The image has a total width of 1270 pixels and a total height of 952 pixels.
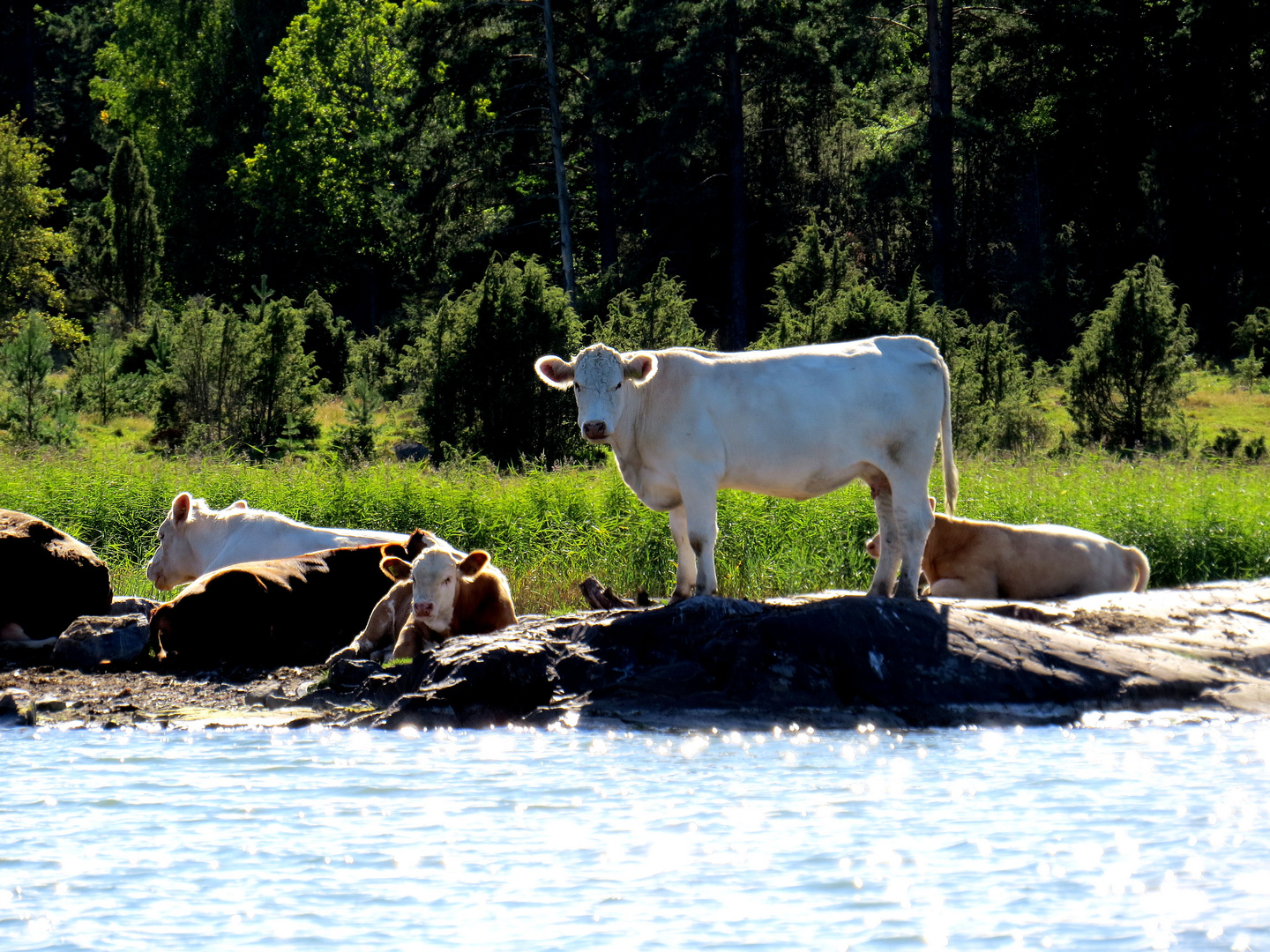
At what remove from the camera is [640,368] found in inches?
392

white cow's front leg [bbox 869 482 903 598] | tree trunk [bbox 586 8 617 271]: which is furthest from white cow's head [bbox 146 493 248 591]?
tree trunk [bbox 586 8 617 271]

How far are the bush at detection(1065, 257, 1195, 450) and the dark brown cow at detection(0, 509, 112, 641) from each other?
2044cm

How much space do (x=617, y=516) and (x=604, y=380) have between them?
6.62 metres

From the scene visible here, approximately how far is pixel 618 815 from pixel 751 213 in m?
38.2

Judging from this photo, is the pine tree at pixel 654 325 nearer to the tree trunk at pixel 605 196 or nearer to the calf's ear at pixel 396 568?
the tree trunk at pixel 605 196

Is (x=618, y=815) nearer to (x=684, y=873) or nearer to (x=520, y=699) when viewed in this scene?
(x=684, y=873)

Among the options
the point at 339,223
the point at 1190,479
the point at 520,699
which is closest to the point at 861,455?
the point at 520,699

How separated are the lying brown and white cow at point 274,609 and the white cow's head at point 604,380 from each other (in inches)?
93.6

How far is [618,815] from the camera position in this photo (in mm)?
7289

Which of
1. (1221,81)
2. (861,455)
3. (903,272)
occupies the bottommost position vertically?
(861,455)

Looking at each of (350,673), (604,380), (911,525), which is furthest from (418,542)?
(911,525)

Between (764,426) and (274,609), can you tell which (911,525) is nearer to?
(764,426)

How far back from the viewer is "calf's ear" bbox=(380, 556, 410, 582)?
10.7m

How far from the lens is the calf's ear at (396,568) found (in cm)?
1068
